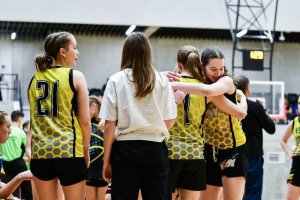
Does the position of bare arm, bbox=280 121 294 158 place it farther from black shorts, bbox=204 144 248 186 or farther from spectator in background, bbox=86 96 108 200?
black shorts, bbox=204 144 248 186

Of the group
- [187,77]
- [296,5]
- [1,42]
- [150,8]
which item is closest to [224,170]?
[187,77]

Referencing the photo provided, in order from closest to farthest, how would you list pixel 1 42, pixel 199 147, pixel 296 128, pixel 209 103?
1. pixel 199 147
2. pixel 209 103
3. pixel 296 128
4. pixel 1 42

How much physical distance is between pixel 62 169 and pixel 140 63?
87cm

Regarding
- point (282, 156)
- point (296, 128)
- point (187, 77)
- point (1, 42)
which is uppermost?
point (1, 42)

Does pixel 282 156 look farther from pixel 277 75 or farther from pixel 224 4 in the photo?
pixel 277 75

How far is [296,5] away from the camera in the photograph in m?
16.4

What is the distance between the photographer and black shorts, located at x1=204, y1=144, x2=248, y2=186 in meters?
4.71

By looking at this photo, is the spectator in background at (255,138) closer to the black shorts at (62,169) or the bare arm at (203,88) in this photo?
the bare arm at (203,88)

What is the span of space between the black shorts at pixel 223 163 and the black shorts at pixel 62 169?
123 cm

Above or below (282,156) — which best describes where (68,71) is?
above

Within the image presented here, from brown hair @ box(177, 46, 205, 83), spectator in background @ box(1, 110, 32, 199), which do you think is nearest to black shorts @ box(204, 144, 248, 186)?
brown hair @ box(177, 46, 205, 83)

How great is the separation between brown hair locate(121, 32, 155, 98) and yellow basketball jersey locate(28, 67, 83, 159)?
0.45 m

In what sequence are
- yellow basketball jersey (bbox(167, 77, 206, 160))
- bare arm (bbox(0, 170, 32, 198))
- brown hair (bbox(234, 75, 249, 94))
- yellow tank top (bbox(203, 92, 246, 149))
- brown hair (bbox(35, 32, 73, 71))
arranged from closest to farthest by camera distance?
brown hair (bbox(35, 32, 73, 71)) < yellow basketball jersey (bbox(167, 77, 206, 160)) < yellow tank top (bbox(203, 92, 246, 149)) < bare arm (bbox(0, 170, 32, 198)) < brown hair (bbox(234, 75, 249, 94))

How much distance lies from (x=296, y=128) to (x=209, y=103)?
249cm
